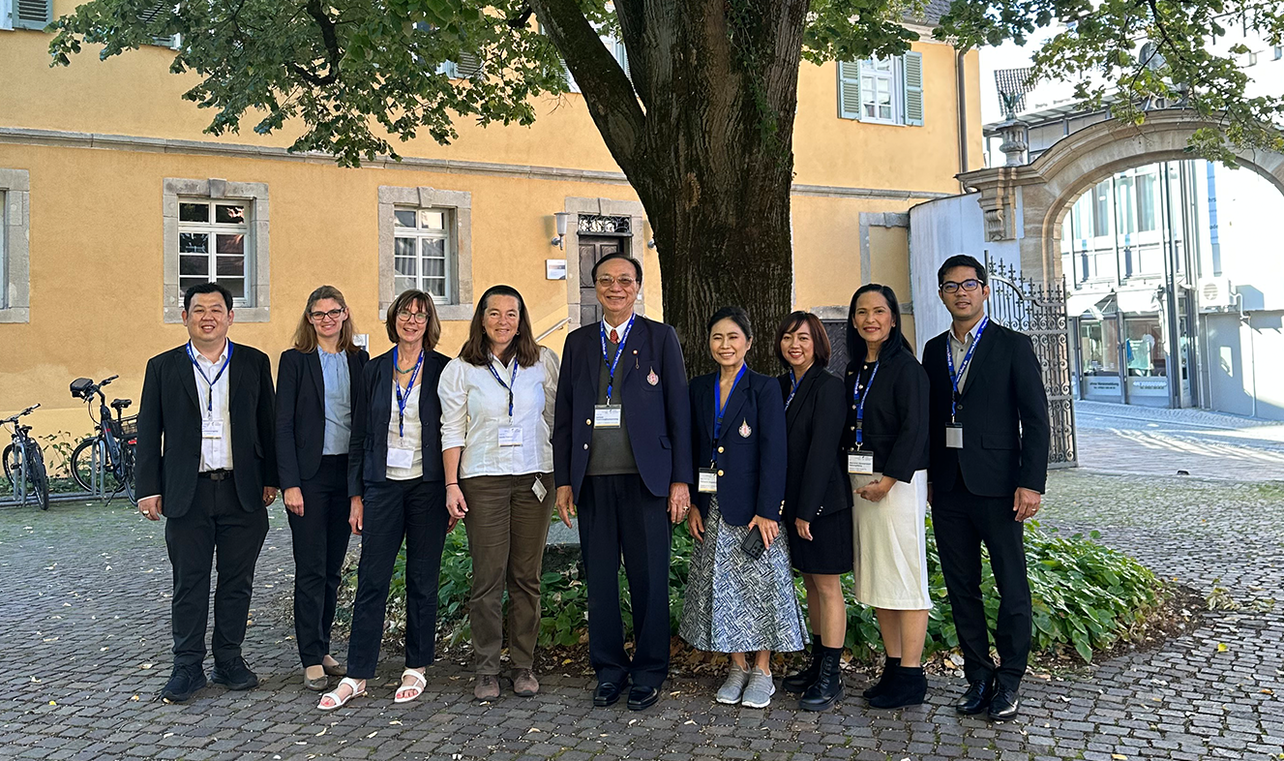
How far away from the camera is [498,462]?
15.0 feet

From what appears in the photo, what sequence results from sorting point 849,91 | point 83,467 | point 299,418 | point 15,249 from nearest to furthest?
1. point 299,418
2. point 83,467
3. point 15,249
4. point 849,91

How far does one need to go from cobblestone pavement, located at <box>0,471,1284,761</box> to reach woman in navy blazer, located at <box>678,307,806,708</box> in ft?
0.79

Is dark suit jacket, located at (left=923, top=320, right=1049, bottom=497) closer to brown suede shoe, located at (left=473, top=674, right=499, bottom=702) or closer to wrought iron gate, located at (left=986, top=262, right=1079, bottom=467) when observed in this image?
brown suede shoe, located at (left=473, top=674, right=499, bottom=702)

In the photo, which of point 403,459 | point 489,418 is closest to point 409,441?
point 403,459

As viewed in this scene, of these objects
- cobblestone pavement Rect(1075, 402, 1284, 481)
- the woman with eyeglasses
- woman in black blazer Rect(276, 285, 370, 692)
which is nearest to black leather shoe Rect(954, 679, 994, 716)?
the woman with eyeglasses

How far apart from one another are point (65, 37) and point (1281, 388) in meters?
23.1

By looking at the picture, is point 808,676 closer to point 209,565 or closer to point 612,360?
point 612,360

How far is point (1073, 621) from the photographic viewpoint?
16.6 ft

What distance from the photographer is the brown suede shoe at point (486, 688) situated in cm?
450

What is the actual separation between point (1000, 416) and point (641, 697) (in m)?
1.79

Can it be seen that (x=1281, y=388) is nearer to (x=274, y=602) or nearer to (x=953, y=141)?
(x=953, y=141)

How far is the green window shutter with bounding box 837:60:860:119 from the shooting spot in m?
18.3

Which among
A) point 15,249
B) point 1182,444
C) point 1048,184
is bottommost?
point 1182,444

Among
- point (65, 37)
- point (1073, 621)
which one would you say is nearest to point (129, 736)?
point (1073, 621)
